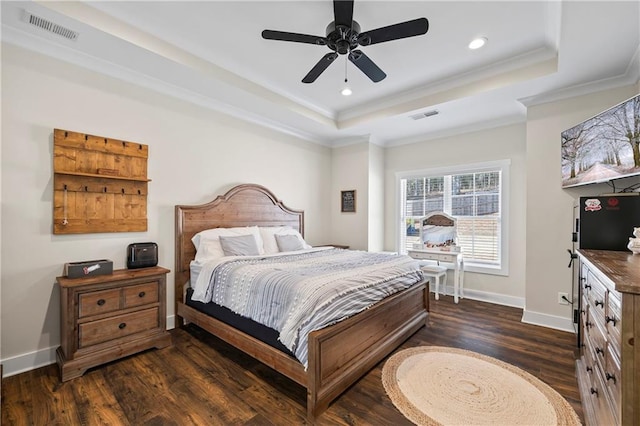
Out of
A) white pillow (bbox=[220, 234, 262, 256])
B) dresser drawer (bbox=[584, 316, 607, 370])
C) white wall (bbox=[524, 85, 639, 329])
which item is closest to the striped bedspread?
white pillow (bbox=[220, 234, 262, 256])

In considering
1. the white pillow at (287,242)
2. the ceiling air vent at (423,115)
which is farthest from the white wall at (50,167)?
the ceiling air vent at (423,115)

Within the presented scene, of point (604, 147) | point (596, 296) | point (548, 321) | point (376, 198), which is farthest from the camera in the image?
point (376, 198)

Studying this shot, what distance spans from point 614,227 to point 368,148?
11.4ft

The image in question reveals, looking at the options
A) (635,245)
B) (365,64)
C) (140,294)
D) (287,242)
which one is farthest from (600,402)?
(140,294)

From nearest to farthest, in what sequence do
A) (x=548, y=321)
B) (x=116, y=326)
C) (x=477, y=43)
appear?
(x=116, y=326), (x=477, y=43), (x=548, y=321)

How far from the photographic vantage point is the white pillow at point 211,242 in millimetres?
3307

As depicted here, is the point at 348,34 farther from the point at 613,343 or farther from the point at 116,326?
the point at 116,326

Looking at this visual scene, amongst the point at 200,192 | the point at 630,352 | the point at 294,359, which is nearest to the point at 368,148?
the point at 200,192

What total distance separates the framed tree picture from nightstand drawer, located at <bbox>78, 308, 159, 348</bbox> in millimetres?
3498

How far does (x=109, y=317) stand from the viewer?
248cm

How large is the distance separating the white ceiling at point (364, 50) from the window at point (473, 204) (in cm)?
91

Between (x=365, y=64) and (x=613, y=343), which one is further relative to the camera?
(x=365, y=64)

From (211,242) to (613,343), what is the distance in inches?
133

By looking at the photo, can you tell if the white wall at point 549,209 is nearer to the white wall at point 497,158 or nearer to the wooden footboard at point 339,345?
the white wall at point 497,158
